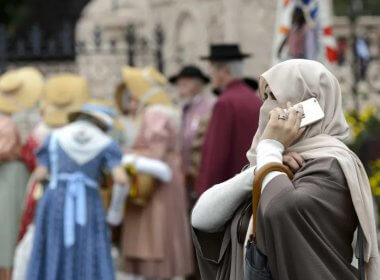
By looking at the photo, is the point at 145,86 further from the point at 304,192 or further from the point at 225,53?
the point at 304,192

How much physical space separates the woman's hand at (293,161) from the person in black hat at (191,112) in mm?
5838

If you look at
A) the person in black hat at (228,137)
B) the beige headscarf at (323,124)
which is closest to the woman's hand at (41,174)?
the person in black hat at (228,137)

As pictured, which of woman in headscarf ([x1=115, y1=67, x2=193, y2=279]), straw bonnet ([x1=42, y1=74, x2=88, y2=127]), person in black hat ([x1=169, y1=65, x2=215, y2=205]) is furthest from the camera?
person in black hat ([x1=169, y1=65, x2=215, y2=205])

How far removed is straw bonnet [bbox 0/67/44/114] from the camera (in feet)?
31.9

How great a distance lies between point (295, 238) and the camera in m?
3.82

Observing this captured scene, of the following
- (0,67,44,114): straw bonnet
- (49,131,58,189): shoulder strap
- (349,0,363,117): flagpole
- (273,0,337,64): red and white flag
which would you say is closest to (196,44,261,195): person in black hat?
(49,131,58,189): shoulder strap

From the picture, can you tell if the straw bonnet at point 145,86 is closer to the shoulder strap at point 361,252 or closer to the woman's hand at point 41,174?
the woman's hand at point 41,174

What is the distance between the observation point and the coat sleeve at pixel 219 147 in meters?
8.05

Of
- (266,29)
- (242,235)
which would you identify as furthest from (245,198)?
(266,29)

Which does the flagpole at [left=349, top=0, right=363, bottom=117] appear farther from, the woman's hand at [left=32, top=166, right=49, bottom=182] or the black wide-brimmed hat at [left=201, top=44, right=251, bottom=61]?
the woman's hand at [left=32, top=166, right=49, bottom=182]

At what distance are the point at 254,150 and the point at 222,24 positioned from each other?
9.94m

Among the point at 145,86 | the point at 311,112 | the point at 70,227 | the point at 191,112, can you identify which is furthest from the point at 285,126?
the point at 145,86

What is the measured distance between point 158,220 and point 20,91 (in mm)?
1591

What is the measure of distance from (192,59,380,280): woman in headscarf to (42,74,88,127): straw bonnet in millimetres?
5352
